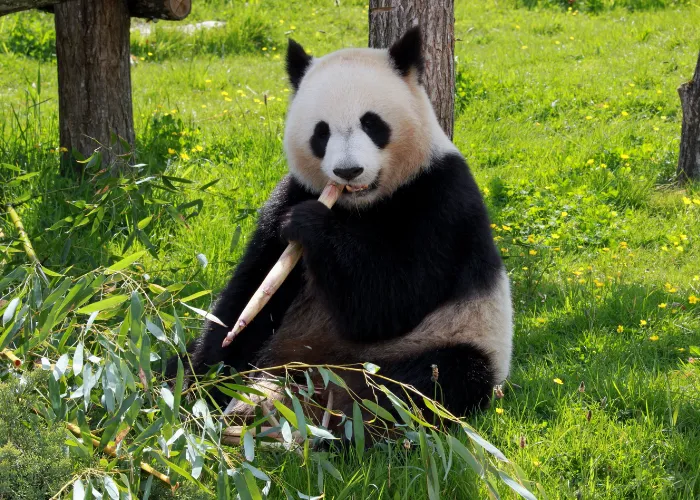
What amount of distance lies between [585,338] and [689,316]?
0.64 meters

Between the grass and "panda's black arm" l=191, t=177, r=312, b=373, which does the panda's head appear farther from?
the grass

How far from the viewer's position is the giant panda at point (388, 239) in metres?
3.29

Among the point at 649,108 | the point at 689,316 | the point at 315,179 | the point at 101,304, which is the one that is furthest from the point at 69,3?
the point at 649,108

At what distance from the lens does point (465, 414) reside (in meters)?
3.37

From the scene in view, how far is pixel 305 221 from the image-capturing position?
328cm

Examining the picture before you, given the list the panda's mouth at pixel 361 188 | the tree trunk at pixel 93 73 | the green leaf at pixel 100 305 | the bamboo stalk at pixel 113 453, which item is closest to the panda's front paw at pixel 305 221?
the panda's mouth at pixel 361 188

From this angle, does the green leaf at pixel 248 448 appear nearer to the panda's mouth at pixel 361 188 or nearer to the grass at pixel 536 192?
the grass at pixel 536 192

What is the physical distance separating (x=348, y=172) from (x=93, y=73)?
109 inches

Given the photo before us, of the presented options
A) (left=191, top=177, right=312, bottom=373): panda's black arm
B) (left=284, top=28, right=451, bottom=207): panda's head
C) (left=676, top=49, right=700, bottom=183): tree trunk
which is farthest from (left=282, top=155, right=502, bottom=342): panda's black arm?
(left=676, top=49, right=700, bottom=183): tree trunk

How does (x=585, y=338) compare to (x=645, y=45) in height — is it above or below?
below

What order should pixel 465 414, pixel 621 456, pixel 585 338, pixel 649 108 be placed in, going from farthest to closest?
pixel 649 108, pixel 585 338, pixel 465 414, pixel 621 456

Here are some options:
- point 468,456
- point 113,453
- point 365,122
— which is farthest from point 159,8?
point 468,456

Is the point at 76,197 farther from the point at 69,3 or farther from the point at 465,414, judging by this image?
the point at 465,414

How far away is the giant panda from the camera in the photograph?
329 centimetres
